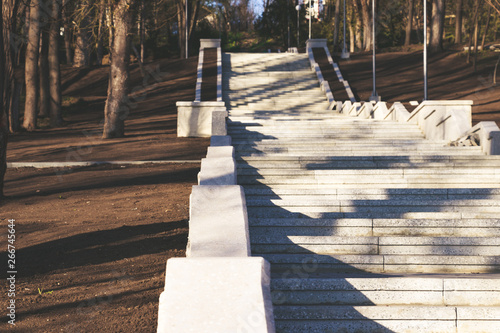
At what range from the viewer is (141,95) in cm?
3447

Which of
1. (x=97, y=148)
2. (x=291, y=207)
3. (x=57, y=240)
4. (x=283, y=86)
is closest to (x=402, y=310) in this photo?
(x=291, y=207)

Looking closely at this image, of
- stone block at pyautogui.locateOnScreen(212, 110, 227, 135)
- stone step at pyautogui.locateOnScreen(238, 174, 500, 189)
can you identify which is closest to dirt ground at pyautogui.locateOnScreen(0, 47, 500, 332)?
stone block at pyautogui.locateOnScreen(212, 110, 227, 135)

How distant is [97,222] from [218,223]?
14.2 ft

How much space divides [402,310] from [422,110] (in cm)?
1062

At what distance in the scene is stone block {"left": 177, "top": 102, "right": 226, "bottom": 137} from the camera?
72.6ft

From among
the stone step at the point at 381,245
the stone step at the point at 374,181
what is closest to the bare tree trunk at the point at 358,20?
the stone step at the point at 374,181

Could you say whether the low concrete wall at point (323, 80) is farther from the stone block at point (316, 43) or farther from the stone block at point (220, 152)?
the stone block at point (220, 152)

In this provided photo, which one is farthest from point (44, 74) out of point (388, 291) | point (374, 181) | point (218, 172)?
point (388, 291)

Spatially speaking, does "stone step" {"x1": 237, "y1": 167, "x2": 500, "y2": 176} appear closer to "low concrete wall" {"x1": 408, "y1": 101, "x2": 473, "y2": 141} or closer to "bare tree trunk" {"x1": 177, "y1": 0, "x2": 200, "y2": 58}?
"low concrete wall" {"x1": 408, "y1": 101, "x2": 473, "y2": 141}

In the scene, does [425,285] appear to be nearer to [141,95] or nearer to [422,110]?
[422,110]

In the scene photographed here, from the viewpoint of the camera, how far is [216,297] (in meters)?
5.40

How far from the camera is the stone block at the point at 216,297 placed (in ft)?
16.7

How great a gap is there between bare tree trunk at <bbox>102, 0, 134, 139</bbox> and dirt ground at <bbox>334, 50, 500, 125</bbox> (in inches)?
519

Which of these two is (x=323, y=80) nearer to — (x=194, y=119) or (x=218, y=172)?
(x=194, y=119)
